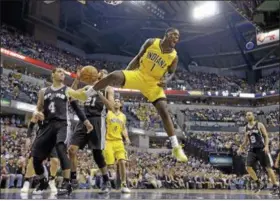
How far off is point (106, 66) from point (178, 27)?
952 centimetres

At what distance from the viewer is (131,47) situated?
41312 millimetres

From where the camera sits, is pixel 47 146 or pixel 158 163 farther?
pixel 158 163

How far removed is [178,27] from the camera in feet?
129

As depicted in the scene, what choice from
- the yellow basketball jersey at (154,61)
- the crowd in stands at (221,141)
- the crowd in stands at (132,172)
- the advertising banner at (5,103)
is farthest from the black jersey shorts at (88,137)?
the crowd in stands at (221,141)

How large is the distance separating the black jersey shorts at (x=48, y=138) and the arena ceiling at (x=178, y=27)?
94.5 feet

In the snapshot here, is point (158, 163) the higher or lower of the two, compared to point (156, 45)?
lower

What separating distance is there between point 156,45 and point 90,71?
3.62 ft

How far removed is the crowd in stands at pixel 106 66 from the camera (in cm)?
2906

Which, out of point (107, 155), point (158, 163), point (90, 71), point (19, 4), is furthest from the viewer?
point (19, 4)

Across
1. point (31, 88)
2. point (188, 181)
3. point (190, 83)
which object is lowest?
point (188, 181)

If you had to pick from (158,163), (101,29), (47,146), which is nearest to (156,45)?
(47,146)

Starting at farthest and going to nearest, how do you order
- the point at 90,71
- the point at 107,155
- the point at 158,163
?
1. the point at 158,163
2. the point at 107,155
3. the point at 90,71

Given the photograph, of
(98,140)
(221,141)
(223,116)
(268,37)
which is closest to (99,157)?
(98,140)

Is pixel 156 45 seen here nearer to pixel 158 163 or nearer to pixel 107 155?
pixel 107 155
